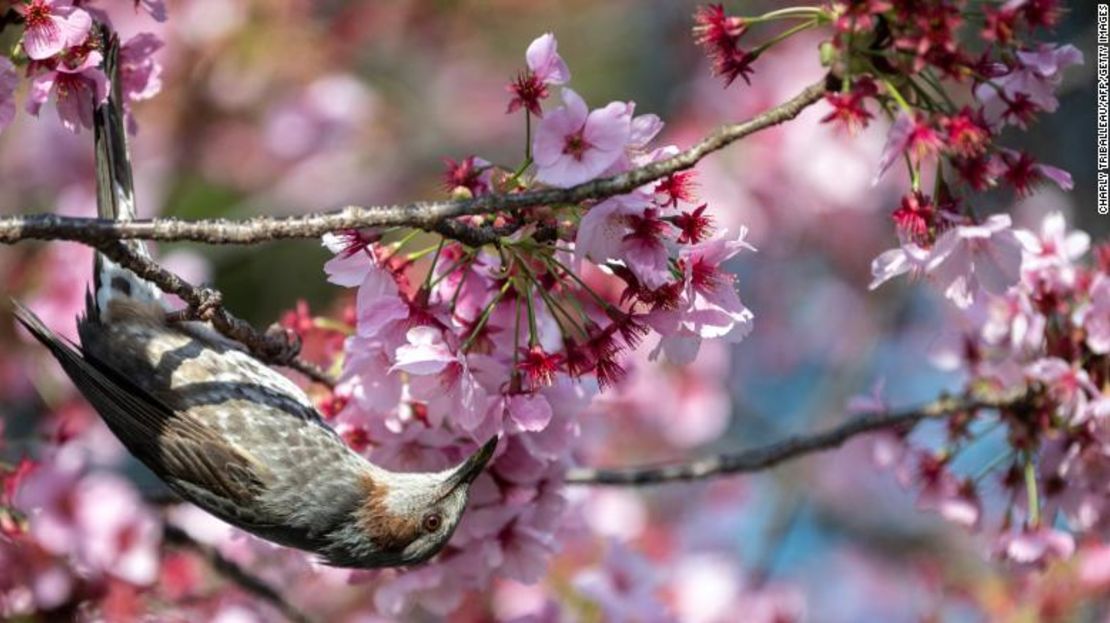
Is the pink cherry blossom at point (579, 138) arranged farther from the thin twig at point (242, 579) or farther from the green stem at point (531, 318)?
the thin twig at point (242, 579)

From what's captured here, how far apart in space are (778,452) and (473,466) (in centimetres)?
89

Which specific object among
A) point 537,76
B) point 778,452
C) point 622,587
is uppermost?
point 537,76

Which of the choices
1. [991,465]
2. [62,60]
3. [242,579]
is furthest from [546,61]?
[242,579]

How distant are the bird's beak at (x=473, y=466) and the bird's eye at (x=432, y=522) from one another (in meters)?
0.11

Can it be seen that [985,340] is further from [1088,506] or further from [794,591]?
[794,591]

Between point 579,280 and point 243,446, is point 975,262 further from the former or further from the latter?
point 243,446

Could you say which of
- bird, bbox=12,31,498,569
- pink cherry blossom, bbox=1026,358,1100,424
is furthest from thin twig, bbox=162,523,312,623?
pink cherry blossom, bbox=1026,358,1100,424

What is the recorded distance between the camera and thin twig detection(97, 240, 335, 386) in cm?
247

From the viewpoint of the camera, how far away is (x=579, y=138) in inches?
94.5

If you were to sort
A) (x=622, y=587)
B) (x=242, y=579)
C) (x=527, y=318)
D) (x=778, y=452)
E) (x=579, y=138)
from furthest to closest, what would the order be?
(x=622, y=587) < (x=242, y=579) < (x=778, y=452) < (x=527, y=318) < (x=579, y=138)

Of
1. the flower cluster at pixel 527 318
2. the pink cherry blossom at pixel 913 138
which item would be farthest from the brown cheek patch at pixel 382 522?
the pink cherry blossom at pixel 913 138

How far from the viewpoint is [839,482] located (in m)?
8.59

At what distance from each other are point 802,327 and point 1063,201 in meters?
2.82

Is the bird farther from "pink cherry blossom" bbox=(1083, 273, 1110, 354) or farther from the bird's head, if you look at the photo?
"pink cherry blossom" bbox=(1083, 273, 1110, 354)
